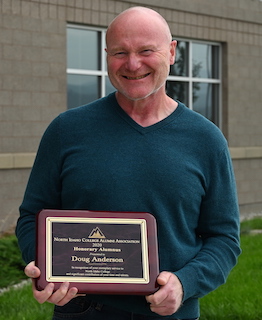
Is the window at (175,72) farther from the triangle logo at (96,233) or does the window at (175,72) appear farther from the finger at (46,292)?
the finger at (46,292)

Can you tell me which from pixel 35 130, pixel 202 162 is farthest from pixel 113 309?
pixel 35 130

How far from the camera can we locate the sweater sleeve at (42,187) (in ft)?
8.66

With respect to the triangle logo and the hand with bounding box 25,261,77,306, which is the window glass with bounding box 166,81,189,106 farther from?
the hand with bounding box 25,261,77,306

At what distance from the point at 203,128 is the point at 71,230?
0.66 m

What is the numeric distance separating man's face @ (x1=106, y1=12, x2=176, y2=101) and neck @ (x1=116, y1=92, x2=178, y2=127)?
2.7 inches

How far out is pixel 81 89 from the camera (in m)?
13.2

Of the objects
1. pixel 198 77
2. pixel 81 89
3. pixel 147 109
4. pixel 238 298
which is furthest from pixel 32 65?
pixel 147 109

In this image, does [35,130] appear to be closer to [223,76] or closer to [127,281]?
[223,76]

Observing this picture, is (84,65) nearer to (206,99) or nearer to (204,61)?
(204,61)

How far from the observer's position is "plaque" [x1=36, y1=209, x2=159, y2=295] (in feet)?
7.76

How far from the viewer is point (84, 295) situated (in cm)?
246

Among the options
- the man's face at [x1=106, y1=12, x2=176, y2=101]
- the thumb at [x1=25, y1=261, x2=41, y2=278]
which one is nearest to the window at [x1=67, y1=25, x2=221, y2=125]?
the man's face at [x1=106, y1=12, x2=176, y2=101]

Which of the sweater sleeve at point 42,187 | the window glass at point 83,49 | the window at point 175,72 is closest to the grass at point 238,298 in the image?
the sweater sleeve at point 42,187

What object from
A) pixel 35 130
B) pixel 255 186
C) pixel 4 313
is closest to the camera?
pixel 4 313
